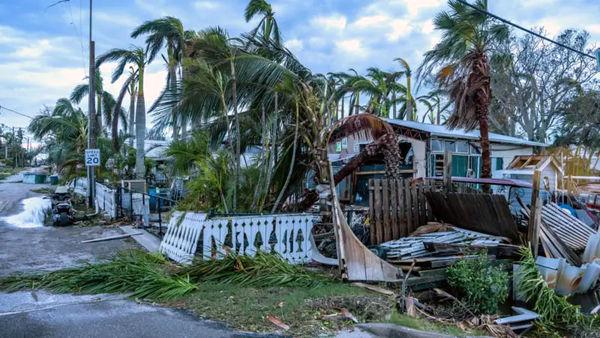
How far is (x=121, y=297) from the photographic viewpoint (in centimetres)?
607

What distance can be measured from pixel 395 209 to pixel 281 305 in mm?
3709

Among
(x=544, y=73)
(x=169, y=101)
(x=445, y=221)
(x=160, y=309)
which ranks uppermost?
(x=544, y=73)

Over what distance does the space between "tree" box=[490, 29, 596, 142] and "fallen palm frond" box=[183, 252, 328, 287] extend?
84.8ft

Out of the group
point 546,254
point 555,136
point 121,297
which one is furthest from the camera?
point 555,136

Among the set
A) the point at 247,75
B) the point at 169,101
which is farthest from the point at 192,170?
the point at 247,75

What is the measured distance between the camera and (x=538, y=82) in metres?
30.9

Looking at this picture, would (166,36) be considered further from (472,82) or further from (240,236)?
(240,236)

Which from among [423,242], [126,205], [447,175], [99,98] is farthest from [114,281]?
[99,98]

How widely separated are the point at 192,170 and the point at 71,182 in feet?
57.7

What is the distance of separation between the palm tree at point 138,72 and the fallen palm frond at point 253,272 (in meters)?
15.0

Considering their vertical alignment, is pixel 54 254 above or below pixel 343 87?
below

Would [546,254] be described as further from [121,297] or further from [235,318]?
[121,297]

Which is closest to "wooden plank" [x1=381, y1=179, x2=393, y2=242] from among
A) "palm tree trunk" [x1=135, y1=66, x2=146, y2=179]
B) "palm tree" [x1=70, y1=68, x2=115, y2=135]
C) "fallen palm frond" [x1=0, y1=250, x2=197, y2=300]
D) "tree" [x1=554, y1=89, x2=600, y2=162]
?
"fallen palm frond" [x1=0, y1=250, x2=197, y2=300]

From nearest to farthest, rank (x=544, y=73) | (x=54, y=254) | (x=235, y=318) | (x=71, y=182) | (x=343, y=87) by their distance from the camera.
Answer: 1. (x=235, y=318)
2. (x=54, y=254)
3. (x=343, y=87)
4. (x=71, y=182)
5. (x=544, y=73)
